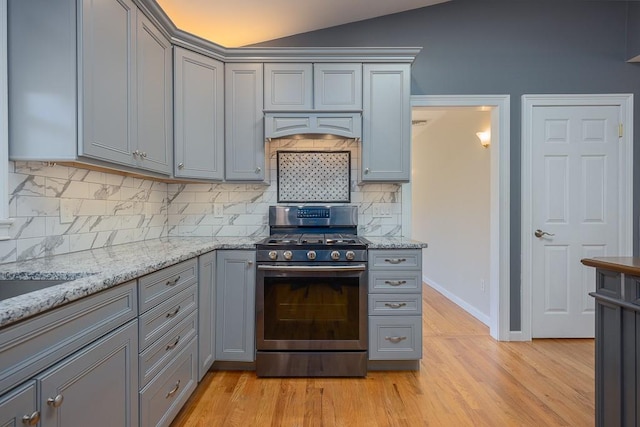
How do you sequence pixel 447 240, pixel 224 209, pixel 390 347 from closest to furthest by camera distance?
pixel 390 347, pixel 224 209, pixel 447 240

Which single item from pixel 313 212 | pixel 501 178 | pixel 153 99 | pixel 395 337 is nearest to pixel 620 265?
pixel 395 337

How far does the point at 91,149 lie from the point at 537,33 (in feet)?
11.6

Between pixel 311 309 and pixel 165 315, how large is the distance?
0.97 meters

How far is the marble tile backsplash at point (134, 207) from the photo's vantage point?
1.55 metres

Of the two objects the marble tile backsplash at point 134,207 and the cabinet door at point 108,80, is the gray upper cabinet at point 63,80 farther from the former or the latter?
the marble tile backsplash at point 134,207

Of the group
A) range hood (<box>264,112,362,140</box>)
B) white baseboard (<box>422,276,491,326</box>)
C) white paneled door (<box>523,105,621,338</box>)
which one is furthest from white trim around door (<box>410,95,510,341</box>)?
range hood (<box>264,112,362,140</box>)

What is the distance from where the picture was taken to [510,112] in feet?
9.44

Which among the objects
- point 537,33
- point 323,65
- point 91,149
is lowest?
point 91,149

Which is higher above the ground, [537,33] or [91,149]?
[537,33]

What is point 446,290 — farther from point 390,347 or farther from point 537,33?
point 537,33

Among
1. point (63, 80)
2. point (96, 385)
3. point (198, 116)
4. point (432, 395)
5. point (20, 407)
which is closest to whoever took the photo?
point (20, 407)

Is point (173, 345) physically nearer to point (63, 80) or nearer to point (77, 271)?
point (77, 271)

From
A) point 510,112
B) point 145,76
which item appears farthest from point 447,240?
point 145,76

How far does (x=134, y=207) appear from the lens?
7.76ft
